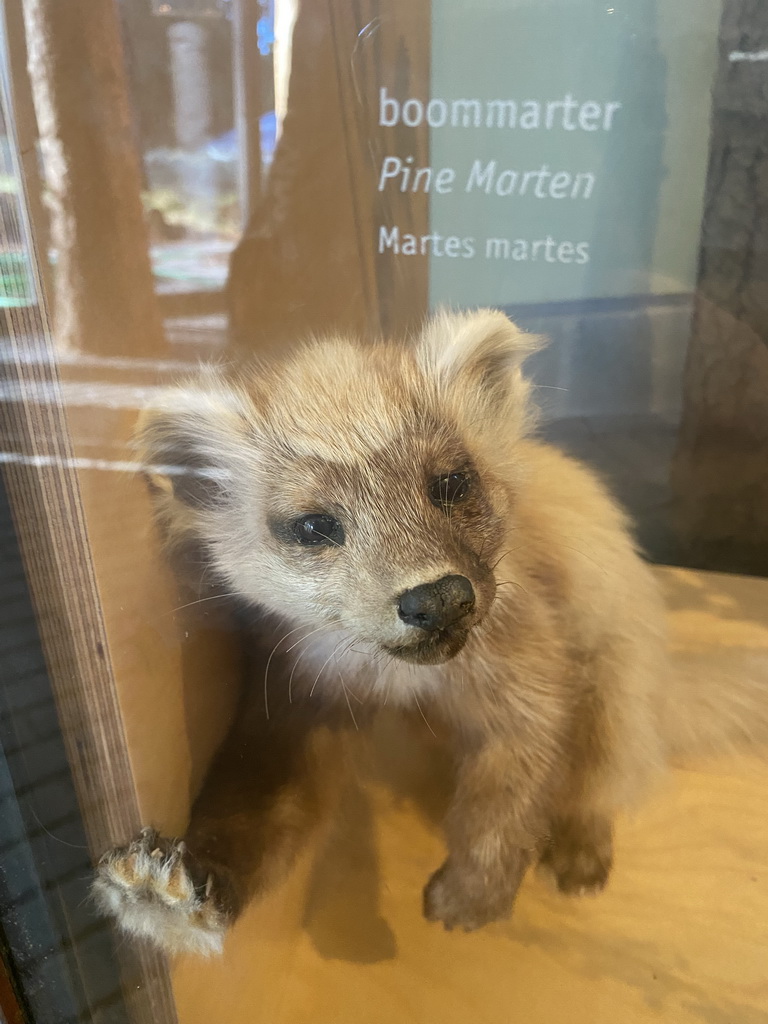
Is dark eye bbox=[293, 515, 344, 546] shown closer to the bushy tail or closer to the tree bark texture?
the bushy tail

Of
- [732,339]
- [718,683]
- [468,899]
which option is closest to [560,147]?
[732,339]

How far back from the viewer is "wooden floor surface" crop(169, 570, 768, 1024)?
816 millimetres

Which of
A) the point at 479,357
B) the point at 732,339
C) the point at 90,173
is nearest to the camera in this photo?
the point at 90,173

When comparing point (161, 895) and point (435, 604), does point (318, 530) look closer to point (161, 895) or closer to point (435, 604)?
point (435, 604)

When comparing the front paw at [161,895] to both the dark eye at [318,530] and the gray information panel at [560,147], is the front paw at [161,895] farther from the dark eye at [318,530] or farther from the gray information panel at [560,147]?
the gray information panel at [560,147]

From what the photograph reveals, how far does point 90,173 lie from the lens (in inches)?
20.1

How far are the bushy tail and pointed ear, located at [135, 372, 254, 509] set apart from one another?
0.75m

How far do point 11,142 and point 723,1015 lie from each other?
1050mm

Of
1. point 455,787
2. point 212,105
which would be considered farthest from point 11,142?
point 455,787

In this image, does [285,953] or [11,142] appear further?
[285,953]

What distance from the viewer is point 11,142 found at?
46 cm

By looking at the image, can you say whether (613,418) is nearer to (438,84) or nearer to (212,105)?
Result: (438,84)

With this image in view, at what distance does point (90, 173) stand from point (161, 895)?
1.90 feet

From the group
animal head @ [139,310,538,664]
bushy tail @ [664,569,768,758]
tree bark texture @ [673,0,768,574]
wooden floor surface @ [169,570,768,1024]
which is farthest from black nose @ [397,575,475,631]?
tree bark texture @ [673,0,768,574]
